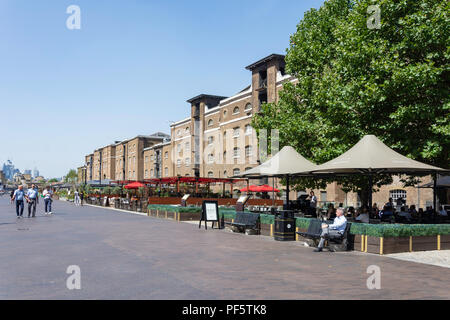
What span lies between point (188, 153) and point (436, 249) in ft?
170

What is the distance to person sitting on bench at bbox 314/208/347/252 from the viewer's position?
38.7ft

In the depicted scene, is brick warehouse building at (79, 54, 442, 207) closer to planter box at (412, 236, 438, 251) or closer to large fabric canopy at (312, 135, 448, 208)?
large fabric canopy at (312, 135, 448, 208)

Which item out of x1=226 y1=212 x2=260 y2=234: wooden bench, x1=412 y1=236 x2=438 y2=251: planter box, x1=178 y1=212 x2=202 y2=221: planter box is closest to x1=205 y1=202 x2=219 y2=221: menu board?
x1=226 y1=212 x2=260 y2=234: wooden bench

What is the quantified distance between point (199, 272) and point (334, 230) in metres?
5.16

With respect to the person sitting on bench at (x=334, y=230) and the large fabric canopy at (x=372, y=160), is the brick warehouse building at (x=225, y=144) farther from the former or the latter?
the person sitting on bench at (x=334, y=230)

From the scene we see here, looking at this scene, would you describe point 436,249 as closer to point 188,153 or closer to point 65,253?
point 65,253

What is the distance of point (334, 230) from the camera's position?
39.3 feet

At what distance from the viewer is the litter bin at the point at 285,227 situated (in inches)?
566

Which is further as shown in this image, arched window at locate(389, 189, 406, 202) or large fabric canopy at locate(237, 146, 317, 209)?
arched window at locate(389, 189, 406, 202)

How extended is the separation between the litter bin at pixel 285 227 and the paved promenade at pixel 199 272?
4.13ft

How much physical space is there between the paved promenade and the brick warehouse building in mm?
22259

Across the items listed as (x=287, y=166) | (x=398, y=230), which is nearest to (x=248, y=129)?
(x=287, y=166)
